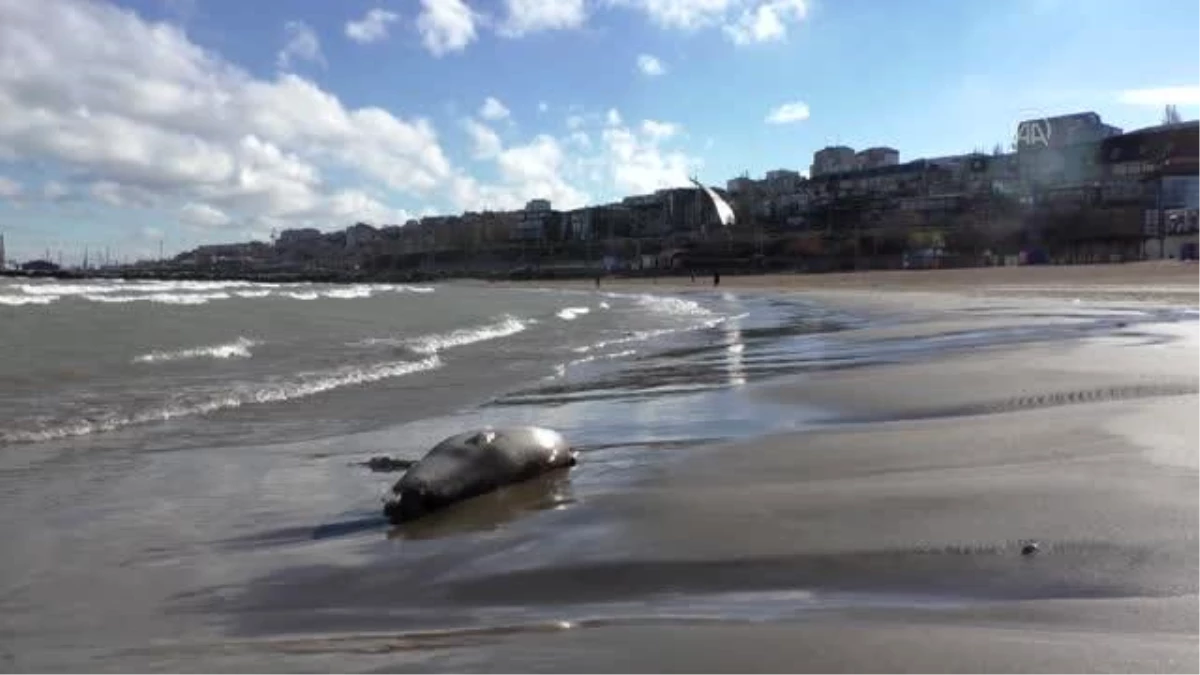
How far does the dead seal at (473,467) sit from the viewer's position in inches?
275

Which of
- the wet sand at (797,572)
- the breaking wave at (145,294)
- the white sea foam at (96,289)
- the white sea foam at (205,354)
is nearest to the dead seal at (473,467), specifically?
the wet sand at (797,572)

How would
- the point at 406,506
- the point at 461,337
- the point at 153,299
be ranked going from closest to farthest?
the point at 406,506 < the point at 461,337 < the point at 153,299

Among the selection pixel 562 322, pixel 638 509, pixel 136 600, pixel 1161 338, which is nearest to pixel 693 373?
pixel 1161 338

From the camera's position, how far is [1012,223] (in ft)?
420

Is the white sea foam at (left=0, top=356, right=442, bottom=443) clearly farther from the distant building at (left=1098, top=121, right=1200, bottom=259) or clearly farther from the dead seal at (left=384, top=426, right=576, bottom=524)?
the distant building at (left=1098, top=121, right=1200, bottom=259)

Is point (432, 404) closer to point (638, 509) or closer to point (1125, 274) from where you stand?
point (638, 509)

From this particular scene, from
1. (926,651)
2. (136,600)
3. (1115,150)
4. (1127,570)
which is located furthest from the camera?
(1115,150)

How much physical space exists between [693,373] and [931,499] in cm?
1046

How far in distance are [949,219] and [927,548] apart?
480 feet

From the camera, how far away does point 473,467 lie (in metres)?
7.49

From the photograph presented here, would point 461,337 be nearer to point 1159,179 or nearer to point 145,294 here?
point 145,294

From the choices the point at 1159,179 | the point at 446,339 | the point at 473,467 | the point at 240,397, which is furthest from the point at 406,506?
the point at 1159,179

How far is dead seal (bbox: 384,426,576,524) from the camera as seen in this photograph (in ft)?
22.9

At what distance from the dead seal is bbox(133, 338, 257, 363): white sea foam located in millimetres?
12814
